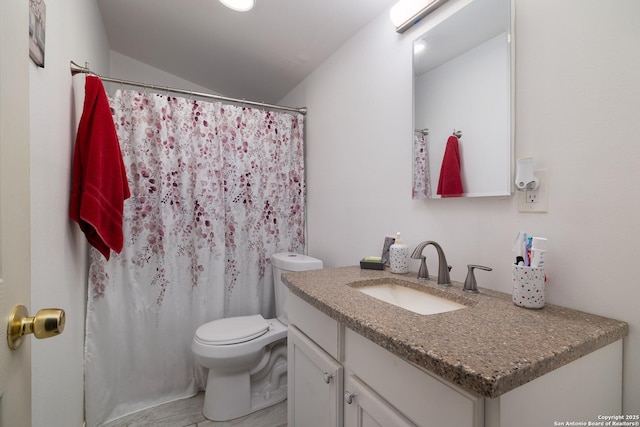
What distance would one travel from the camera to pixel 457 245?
1.16m

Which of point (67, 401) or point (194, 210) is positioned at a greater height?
point (194, 210)

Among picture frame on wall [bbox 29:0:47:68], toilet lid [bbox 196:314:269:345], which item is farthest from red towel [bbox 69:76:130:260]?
toilet lid [bbox 196:314:269:345]

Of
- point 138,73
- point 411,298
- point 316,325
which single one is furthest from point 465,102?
point 138,73

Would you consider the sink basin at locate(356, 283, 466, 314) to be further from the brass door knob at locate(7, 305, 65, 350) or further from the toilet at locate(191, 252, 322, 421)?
the brass door knob at locate(7, 305, 65, 350)

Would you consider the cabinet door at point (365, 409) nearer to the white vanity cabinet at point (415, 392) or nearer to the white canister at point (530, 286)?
the white vanity cabinet at point (415, 392)

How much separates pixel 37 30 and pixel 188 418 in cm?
191

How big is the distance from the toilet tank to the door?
140cm

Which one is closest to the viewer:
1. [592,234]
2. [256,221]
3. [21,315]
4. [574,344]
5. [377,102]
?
[21,315]

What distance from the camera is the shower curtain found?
1691mm

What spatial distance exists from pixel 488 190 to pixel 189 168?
1.71 meters

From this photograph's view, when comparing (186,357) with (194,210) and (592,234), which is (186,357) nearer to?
(194,210)

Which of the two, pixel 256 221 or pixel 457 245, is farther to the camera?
pixel 256 221

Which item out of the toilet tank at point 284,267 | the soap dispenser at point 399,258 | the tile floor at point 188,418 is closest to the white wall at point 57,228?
the tile floor at point 188,418

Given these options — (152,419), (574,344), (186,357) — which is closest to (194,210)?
(186,357)
